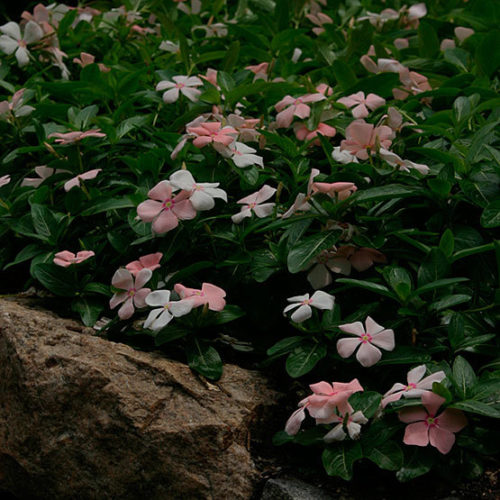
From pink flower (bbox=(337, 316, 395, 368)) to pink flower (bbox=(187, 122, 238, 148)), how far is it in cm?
66

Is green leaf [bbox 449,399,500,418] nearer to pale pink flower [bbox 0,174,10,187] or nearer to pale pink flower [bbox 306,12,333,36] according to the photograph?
pale pink flower [bbox 0,174,10,187]

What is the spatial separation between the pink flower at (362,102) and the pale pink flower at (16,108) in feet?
3.56

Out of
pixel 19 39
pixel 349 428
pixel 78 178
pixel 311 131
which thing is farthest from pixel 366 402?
pixel 19 39

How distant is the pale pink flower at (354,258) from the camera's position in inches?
72.0

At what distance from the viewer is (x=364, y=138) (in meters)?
1.96

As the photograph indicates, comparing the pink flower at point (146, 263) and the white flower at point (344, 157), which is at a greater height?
the white flower at point (344, 157)

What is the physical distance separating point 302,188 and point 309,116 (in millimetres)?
385

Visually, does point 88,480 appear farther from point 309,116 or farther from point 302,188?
point 309,116

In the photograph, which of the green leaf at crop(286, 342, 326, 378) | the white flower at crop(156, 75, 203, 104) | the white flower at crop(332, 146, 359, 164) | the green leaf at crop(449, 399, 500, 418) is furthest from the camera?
the white flower at crop(156, 75, 203, 104)

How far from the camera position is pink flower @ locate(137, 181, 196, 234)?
5.92 feet

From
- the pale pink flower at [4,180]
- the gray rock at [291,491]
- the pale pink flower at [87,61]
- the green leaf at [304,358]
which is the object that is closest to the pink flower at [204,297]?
the green leaf at [304,358]

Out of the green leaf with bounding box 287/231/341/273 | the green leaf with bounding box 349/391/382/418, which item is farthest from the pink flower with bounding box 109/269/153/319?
the green leaf with bounding box 349/391/382/418

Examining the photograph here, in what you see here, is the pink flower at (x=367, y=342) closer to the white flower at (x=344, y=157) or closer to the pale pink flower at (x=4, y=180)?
the white flower at (x=344, y=157)

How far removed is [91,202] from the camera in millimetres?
2125
